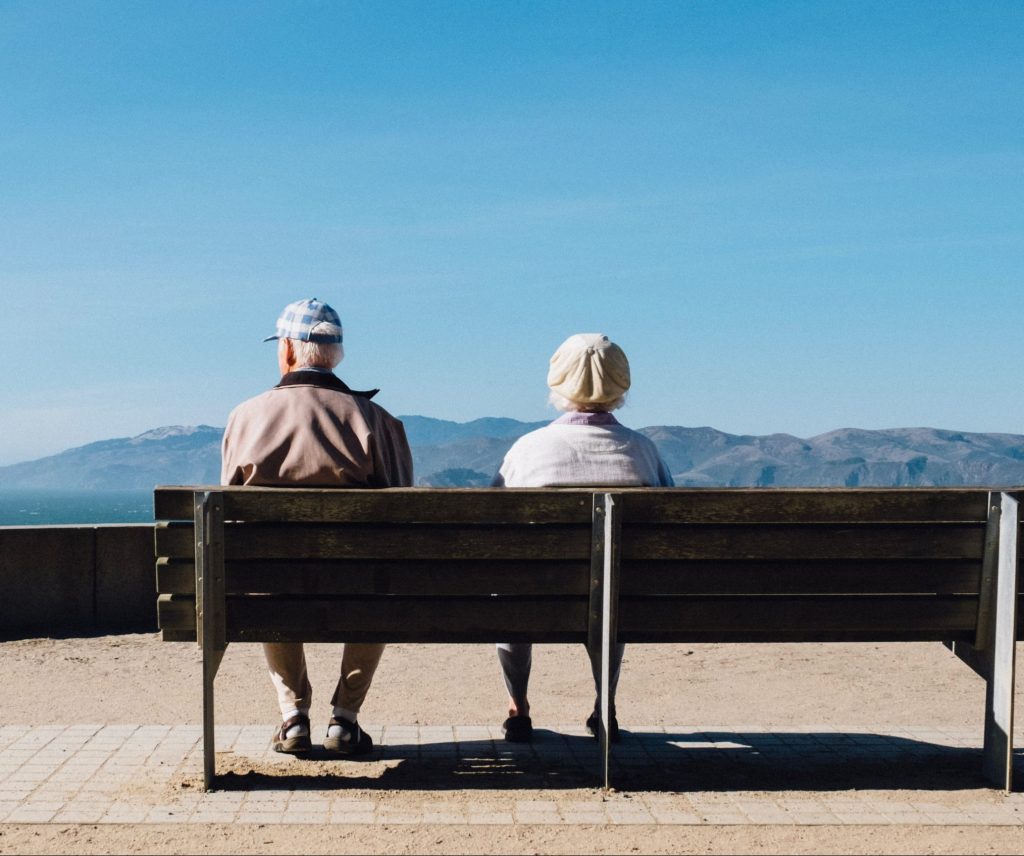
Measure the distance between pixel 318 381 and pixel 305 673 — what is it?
1.18m

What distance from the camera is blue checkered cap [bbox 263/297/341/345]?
5.18 metres

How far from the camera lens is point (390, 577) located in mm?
4578

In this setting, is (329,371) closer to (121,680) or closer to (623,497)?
(623,497)

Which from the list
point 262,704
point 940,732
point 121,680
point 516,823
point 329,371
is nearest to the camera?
point 516,823

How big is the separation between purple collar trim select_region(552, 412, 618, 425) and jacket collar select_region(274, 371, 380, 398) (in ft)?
2.67

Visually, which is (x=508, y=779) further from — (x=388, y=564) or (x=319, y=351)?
(x=319, y=351)

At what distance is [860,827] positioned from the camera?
14.1 ft

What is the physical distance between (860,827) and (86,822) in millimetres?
2613

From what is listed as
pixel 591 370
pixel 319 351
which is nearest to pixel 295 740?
pixel 319 351

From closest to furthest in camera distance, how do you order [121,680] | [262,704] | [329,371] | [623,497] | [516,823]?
[516,823] → [623,497] → [329,371] → [262,704] → [121,680]

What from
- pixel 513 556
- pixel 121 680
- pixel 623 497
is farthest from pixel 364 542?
pixel 121 680

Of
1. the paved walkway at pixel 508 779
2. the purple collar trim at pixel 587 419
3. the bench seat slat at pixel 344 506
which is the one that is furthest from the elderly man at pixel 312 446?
the purple collar trim at pixel 587 419

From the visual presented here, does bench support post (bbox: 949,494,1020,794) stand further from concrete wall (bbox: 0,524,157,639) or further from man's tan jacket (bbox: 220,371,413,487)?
concrete wall (bbox: 0,524,157,639)

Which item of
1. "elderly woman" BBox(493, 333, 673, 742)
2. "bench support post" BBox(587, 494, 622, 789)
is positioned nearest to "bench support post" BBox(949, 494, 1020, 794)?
"elderly woman" BBox(493, 333, 673, 742)
